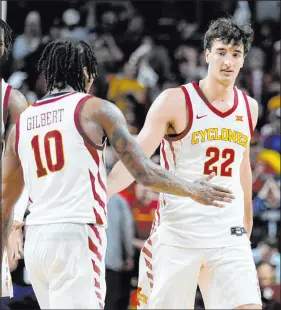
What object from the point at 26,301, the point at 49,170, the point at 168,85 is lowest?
A: the point at 26,301

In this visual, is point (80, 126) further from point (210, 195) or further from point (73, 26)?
point (73, 26)

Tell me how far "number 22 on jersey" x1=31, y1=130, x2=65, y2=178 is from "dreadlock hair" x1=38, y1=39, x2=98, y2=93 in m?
0.39

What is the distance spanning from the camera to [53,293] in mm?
5023

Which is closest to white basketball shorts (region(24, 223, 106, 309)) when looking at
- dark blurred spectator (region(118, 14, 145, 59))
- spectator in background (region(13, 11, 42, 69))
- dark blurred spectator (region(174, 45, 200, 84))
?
spectator in background (region(13, 11, 42, 69))

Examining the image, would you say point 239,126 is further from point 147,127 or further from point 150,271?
point 150,271

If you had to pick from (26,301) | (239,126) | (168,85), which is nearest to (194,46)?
(168,85)

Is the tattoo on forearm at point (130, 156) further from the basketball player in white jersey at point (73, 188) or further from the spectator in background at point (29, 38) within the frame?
the spectator in background at point (29, 38)

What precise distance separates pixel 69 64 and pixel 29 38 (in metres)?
8.98

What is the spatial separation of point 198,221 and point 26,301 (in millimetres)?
4347

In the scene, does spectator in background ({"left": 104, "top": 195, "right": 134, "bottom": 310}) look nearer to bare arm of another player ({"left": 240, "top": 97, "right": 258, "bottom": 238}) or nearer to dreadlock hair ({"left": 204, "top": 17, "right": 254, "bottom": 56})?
bare arm of another player ({"left": 240, "top": 97, "right": 258, "bottom": 238})

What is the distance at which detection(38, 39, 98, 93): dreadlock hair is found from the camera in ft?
17.7

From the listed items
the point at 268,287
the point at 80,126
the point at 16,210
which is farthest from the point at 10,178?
the point at 268,287

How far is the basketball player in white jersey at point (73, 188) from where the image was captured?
5.03 meters

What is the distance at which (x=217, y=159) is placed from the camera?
6.20m
